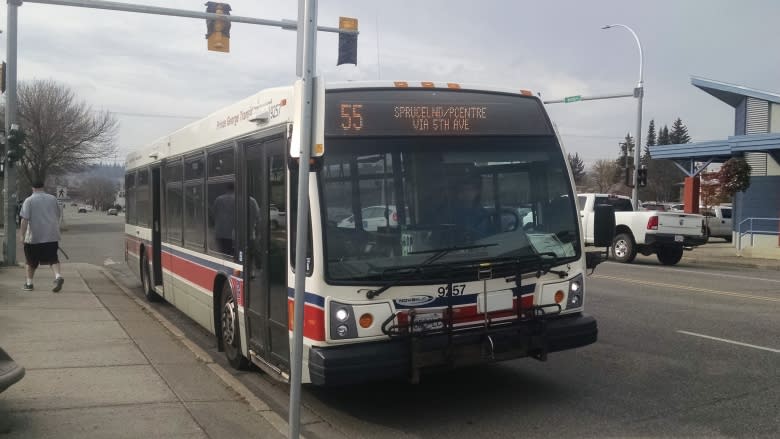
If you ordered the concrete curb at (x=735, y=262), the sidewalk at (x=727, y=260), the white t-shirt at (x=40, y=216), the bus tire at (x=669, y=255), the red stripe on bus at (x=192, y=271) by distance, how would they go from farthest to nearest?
the sidewalk at (x=727, y=260) < the concrete curb at (x=735, y=262) < the bus tire at (x=669, y=255) < the white t-shirt at (x=40, y=216) < the red stripe on bus at (x=192, y=271)

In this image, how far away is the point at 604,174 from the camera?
85438mm

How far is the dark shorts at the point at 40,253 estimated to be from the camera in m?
11.4

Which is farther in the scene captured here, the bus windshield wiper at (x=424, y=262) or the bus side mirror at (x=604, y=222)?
the bus side mirror at (x=604, y=222)

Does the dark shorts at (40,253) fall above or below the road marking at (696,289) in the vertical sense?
above

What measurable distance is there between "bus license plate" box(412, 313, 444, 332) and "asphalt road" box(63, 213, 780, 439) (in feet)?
2.67

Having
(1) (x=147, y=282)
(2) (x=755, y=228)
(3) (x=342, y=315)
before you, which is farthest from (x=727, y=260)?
(3) (x=342, y=315)

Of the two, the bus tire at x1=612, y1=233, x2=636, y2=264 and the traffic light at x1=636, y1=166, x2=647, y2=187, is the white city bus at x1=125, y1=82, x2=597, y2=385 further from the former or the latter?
the traffic light at x1=636, y1=166, x2=647, y2=187

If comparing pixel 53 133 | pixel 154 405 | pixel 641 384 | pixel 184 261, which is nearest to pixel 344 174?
pixel 154 405

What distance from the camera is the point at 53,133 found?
48.5m

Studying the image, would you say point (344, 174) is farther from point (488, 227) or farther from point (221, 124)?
point (221, 124)

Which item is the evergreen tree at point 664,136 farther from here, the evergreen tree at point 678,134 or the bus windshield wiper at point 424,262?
the bus windshield wiper at point 424,262

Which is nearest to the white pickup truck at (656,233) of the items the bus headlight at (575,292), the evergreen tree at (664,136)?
the bus headlight at (575,292)

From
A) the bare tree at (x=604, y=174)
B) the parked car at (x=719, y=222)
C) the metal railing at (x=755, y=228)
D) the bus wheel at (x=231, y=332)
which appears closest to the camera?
the bus wheel at (x=231, y=332)

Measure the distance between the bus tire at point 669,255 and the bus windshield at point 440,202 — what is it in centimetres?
1526
